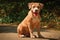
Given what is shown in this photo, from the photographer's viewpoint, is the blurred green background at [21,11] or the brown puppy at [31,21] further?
the blurred green background at [21,11]

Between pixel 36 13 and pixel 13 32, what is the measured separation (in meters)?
1.61

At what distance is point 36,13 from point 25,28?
61 centimetres

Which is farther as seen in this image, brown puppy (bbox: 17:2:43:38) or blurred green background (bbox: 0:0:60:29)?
blurred green background (bbox: 0:0:60:29)

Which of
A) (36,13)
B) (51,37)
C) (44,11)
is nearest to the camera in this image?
(36,13)

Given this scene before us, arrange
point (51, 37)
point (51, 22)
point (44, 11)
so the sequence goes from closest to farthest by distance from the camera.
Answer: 1. point (51, 37)
2. point (51, 22)
3. point (44, 11)

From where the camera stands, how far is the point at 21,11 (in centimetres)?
1088

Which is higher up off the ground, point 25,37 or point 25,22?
point 25,22

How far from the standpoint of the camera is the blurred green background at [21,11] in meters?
10.2

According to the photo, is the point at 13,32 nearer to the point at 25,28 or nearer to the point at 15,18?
the point at 25,28

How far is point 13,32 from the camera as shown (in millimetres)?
7922

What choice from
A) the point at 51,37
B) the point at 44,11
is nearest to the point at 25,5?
the point at 44,11

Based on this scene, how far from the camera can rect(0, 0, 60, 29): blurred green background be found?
10.2 meters

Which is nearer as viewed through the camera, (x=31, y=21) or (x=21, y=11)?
(x=31, y=21)

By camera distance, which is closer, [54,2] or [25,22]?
[25,22]
